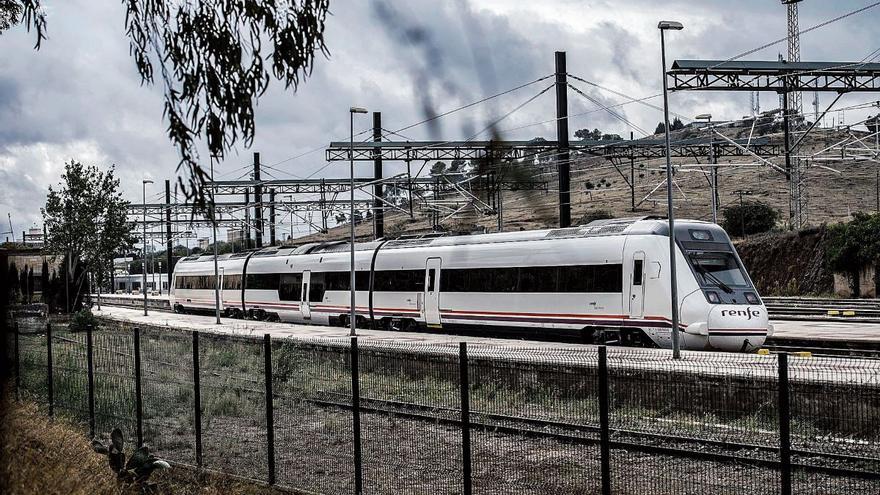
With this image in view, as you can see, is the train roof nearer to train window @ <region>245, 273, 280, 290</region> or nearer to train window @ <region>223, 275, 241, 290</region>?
train window @ <region>245, 273, 280, 290</region>

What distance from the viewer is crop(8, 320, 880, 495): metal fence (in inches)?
355

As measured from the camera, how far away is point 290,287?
45.3m

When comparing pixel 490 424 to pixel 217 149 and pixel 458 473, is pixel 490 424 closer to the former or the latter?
pixel 458 473

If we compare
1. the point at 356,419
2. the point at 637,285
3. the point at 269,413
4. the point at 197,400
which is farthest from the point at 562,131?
the point at 356,419

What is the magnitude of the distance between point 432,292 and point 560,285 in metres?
7.07

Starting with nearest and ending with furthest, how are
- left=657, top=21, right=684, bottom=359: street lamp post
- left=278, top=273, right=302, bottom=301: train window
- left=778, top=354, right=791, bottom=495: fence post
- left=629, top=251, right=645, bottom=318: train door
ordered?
left=778, top=354, right=791, bottom=495: fence post < left=657, top=21, right=684, bottom=359: street lamp post < left=629, top=251, right=645, bottom=318: train door < left=278, top=273, right=302, bottom=301: train window

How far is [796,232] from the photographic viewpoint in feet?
179

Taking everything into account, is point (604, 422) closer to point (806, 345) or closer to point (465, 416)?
point (465, 416)

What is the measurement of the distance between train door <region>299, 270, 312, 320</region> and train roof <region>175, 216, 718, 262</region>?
3.52ft

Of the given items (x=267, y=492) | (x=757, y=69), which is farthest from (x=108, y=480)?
(x=757, y=69)

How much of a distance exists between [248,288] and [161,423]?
37006 mm

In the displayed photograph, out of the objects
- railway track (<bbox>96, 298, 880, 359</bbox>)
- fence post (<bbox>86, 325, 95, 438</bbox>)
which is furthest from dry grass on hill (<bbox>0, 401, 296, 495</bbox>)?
railway track (<bbox>96, 298, 880, 359</bbox>)

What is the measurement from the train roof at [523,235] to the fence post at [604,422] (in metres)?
17.3

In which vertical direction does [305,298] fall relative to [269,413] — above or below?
above
